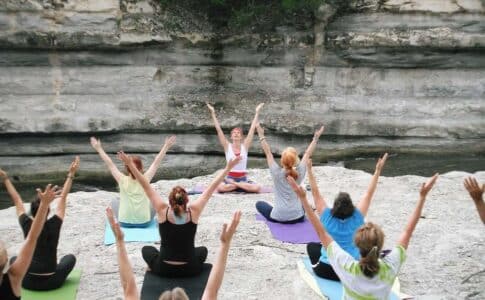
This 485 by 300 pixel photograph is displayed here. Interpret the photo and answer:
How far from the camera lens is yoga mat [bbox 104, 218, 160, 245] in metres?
6.93

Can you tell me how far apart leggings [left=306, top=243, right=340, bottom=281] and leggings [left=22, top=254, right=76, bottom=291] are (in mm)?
2292

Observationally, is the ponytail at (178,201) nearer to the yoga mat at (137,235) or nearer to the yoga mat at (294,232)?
the yoga mat at (137,235)

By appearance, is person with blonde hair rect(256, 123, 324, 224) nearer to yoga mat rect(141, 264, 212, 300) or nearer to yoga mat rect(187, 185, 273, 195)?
yoga mat rect(187, 185, 273, 195)

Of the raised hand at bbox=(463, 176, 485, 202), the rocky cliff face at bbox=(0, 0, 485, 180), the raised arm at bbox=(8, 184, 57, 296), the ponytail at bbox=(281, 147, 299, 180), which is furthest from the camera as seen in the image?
the rocky cliff face at bbox=(0, 0, 485, 180)

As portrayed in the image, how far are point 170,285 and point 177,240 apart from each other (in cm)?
42

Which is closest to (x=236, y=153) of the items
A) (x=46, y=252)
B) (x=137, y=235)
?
(x=137, y=235)

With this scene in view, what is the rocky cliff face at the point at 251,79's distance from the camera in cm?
1508

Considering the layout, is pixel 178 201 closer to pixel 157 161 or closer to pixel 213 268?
pixel 213 268

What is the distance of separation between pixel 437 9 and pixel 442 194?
25.6 ft

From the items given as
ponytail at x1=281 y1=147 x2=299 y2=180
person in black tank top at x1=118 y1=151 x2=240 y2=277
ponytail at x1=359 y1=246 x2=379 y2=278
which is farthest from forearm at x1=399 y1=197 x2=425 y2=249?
ponytail at x1=281 y1=147 x2=299 y2=180

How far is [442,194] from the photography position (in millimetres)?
9344

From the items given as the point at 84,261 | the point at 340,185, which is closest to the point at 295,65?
the point at 340,185

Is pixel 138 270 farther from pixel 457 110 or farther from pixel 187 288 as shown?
pixel 457 110

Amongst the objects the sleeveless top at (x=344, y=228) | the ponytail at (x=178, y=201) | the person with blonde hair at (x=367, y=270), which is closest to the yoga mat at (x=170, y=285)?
the ponytail at (x=178, y=201)
